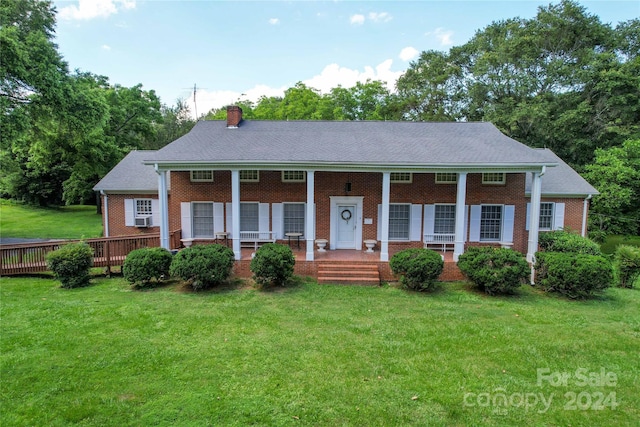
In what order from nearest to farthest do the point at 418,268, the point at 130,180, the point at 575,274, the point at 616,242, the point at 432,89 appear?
1. the point at 575,274
2. the point at 418,268
3. the point at 130,180
4. the point at 616,242
5. the point at 432,89

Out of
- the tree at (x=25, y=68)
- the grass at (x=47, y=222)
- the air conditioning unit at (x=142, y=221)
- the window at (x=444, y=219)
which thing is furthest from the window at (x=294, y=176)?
the tree at (x=25, y=68)

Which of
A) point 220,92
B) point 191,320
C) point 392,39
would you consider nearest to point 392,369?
point 191,320

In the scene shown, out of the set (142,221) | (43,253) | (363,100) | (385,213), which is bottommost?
(43,253)

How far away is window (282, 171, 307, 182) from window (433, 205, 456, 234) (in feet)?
17.6

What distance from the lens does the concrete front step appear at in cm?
1066

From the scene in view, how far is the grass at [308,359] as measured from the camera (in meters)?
4.35

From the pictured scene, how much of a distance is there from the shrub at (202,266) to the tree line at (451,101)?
38.9 feet

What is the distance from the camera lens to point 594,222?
19.3 m

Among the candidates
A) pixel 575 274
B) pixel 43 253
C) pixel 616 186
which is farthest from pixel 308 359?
pixel 616 186

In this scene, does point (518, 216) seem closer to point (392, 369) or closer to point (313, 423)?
point (392, 369)

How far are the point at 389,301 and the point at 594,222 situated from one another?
1709 cm

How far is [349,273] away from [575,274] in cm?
619

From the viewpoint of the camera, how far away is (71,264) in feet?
32.4

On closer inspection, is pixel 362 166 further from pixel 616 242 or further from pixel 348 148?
pixel 616 242
